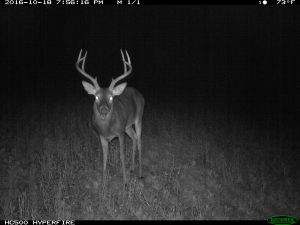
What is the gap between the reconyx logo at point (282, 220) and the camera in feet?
18.2

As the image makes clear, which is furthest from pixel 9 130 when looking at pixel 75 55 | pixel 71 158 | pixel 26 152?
pixel 75 55

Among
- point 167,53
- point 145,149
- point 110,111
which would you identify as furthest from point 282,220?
point 167,53

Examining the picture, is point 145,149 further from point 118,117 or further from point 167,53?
point 167,53

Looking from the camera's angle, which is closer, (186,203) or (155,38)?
(186,203)

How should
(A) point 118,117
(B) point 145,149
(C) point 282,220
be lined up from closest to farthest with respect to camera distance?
(C) point 282,220
(A) point 118,117
(B) point 145,149

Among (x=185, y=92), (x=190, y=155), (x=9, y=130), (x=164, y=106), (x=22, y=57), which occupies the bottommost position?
(x=190, y=155)

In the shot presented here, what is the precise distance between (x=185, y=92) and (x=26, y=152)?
41.6 ft

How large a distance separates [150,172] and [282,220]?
8.53 feet

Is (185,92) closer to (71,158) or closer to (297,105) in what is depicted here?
(297,105)

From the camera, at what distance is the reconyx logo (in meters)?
5.54

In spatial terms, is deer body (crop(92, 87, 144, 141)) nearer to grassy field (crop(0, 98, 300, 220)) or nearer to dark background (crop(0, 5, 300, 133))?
grassy field (crop(0, 98, 300, 220))

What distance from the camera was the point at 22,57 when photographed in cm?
2662

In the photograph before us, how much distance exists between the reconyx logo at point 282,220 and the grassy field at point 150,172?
0.17 m

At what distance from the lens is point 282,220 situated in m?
5.62
